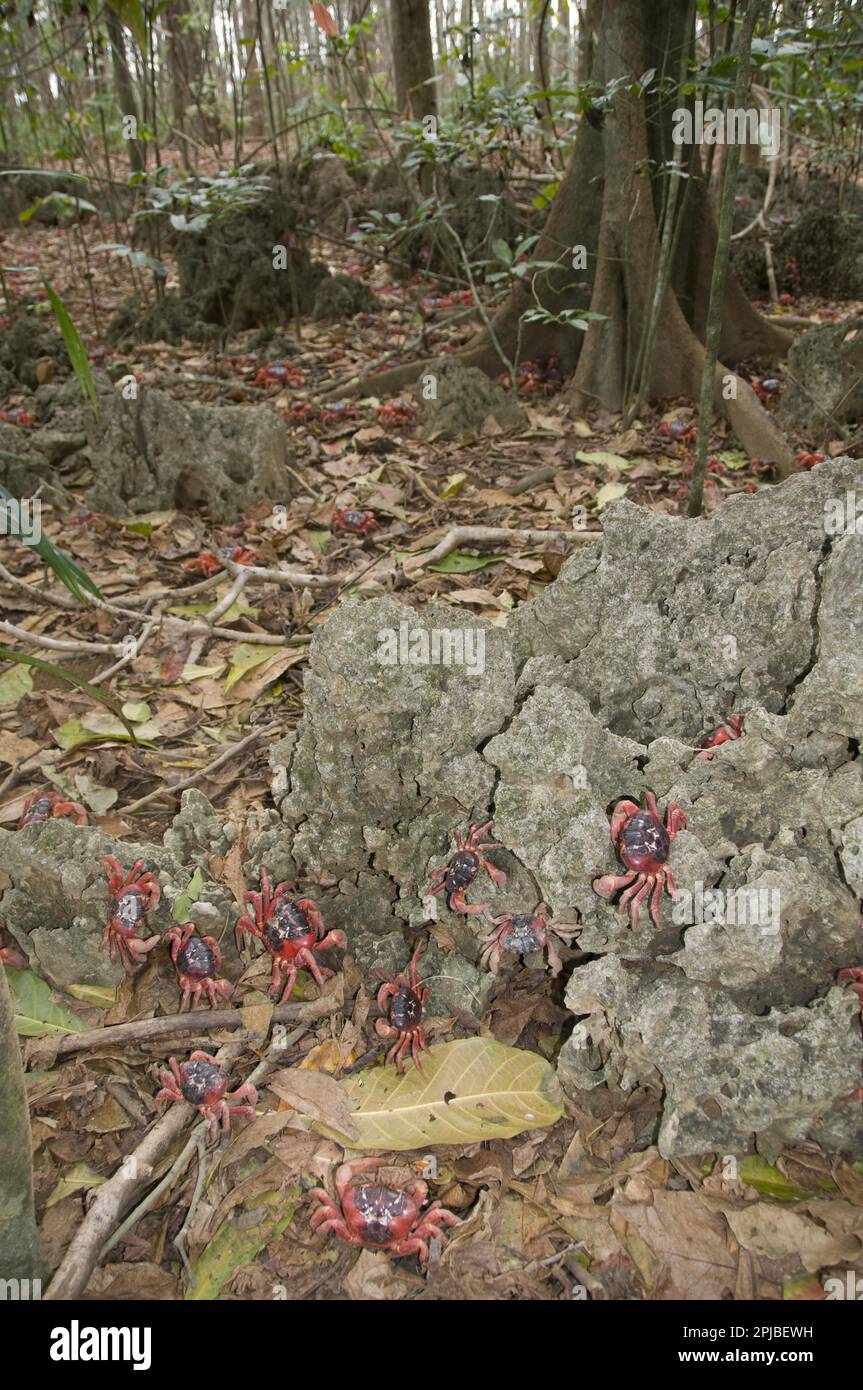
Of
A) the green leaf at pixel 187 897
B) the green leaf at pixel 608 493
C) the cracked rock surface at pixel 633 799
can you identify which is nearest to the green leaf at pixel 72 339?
the cracked rock surface at pixel 633 799

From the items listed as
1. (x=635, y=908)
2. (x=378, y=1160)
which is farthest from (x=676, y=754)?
(x=378, y=1160)

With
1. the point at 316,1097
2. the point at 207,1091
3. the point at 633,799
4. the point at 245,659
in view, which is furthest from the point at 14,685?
the point at 633,799

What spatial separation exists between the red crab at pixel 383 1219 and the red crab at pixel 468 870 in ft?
2.12

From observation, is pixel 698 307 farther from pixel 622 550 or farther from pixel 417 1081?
pixel 417 1081

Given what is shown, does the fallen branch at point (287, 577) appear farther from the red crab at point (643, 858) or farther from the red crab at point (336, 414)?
the red crab at point (643, 858)

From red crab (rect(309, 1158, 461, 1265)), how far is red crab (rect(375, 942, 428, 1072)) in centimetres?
34

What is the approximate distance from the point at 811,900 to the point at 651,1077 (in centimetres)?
55

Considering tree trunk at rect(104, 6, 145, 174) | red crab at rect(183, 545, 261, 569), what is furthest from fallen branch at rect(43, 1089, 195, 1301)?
tree trunk at rect(104, 6, 145, 174)

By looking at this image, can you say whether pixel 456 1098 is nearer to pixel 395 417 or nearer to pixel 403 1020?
pixel 403 1020

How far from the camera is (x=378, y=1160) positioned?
7.39 feet

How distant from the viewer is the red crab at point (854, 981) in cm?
210

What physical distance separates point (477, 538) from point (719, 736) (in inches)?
97.5

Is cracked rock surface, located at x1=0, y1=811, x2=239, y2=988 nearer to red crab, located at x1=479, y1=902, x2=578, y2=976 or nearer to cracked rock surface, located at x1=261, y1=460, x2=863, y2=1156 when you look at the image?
cracked rock surface, located at x1=261, y1=460, x2=863, y2=1156

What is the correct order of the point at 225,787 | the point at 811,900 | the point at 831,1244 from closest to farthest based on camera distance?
the point at 831,1244 < the point at 811,900 < the point at 225,787
